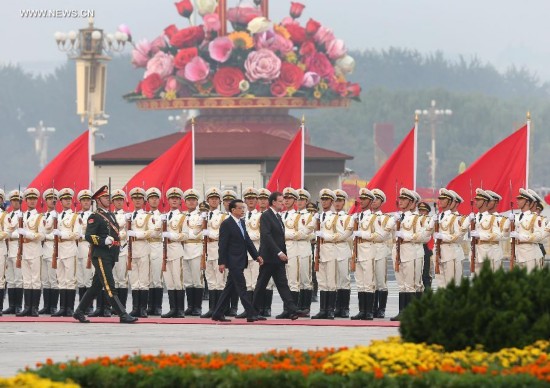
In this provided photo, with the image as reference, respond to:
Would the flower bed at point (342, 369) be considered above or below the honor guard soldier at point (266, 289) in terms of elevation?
below

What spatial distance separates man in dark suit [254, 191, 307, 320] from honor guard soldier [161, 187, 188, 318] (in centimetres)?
139

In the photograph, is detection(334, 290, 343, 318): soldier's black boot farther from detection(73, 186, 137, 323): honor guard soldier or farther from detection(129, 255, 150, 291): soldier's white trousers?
detection(73, 186, 137, 323): honor guard soldier

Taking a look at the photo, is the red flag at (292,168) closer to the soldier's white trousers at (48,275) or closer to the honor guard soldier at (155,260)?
the honor guard soldier at (155,260)

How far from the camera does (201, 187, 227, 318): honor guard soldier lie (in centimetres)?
2273

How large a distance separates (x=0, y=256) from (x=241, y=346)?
6.36 m

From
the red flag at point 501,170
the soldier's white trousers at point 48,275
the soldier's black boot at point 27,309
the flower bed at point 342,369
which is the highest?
the red flag at point 501,170

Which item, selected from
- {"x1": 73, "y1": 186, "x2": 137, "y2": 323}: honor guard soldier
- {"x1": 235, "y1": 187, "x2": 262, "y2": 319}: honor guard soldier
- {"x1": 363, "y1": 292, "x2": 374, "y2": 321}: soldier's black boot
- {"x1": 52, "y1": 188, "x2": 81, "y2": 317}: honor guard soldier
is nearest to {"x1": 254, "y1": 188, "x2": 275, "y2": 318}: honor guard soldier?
{"x1": 235, "y1": 187, "x2": 262, "y2": 319}: honor guard soldier

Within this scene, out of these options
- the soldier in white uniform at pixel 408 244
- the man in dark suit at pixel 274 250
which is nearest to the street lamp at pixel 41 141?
the man in dark suit at pixel 274 250

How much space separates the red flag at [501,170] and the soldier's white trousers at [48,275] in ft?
16.7

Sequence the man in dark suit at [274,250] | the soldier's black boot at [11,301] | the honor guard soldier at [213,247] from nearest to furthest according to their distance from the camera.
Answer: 1. the man in dark suit at [274,250]
2. the honor guard soldier at [213,247]
3. the soldier's black boot at [11,301]

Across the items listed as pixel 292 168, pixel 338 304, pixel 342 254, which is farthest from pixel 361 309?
pixel 292 168

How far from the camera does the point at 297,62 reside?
52.6 m

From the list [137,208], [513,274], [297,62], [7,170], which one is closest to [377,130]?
[7,170]

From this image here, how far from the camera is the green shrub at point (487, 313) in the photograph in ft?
41.6
